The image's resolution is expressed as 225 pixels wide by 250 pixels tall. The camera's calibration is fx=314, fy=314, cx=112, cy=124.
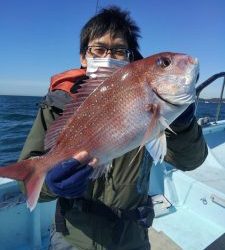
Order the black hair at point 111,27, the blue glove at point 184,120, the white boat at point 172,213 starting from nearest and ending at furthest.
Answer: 1. the blue glove at point 184,120
2. the black hair at point 111,27
3. the white boat at point 172,213

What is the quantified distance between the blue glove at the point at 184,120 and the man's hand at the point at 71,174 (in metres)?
0.60

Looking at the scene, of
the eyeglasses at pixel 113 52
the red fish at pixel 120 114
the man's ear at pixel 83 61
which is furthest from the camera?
the man's ear at pixel 83 61

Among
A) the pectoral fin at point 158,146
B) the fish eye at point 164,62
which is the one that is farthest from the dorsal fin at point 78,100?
the pectoral fin at point 158,146

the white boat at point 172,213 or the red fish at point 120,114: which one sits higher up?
the red fish at point 120,114

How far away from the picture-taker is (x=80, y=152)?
1884mm

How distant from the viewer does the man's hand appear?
1.85 m

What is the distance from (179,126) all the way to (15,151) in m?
13.3

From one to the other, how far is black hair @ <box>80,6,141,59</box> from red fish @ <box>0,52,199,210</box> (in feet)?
2.45

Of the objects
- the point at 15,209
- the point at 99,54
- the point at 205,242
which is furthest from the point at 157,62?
the point at 205,242

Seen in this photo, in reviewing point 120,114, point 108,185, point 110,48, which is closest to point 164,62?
point 120,114

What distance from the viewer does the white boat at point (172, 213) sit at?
375 centimetres

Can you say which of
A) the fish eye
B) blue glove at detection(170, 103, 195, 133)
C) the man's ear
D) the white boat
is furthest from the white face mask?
the white boat

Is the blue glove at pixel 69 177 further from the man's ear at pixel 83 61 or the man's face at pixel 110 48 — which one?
the man's ear at pixel 83 61

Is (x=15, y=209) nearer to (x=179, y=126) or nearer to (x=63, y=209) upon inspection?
(x=63, y=209)
